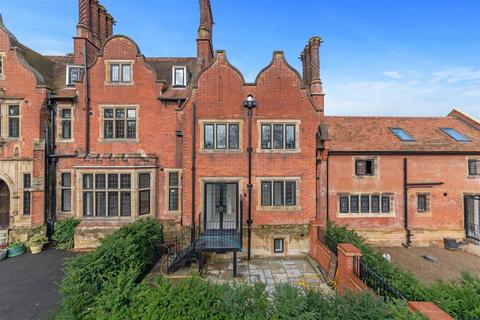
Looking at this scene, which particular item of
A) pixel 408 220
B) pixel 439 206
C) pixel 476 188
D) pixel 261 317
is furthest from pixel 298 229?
pixel 476 188

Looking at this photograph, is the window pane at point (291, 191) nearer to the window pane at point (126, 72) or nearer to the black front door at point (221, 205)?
the black front door at point (221, 205)

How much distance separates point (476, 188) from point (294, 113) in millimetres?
14154

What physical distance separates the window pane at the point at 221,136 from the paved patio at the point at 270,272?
6.12 metres

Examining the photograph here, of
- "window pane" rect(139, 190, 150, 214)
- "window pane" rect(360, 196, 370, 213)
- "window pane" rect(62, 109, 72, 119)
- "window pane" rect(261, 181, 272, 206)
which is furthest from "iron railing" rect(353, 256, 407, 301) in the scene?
"window pane" rect(62, 109, 72, 119)

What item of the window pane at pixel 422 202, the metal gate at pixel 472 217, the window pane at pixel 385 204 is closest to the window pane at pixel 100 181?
the window pane at pixel 385 204

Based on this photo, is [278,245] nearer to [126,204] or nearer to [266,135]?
[266,135]

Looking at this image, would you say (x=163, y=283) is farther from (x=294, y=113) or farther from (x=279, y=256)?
(x=294, y=113)

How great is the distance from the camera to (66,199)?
13.7 meters

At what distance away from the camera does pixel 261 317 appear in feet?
16.4

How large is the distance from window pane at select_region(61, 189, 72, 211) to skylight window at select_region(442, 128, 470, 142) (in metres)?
26.2

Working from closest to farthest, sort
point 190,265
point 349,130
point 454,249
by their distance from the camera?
point 190,265 < point 454,249 < point 349,130

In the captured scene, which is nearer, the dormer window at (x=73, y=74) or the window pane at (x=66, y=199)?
the window pane at (x=66, y=199)

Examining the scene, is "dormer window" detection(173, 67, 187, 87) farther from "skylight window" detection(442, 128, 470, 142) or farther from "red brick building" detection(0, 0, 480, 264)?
"skylight window" detection(442, 128, 470, 142)

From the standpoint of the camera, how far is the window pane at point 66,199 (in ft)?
44.9
